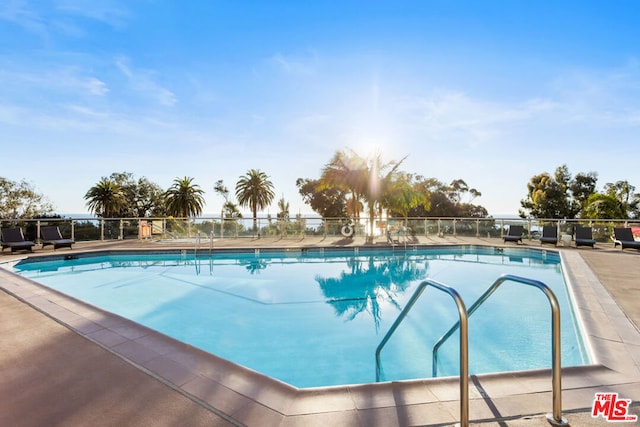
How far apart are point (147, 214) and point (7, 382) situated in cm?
4564

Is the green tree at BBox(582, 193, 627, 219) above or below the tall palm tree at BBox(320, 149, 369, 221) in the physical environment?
below

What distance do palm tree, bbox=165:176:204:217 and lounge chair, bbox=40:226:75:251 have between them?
910 inches

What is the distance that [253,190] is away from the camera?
3669 cm

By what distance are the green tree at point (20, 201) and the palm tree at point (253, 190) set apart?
19564 mm

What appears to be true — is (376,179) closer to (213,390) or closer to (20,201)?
(213,390)

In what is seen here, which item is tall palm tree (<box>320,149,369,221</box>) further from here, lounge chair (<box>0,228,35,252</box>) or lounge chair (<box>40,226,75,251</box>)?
lounge chair (<box>0,228,35,252</box>)

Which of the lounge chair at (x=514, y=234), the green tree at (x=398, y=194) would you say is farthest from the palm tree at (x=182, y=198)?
the lounge chair at (x=514, y=234)

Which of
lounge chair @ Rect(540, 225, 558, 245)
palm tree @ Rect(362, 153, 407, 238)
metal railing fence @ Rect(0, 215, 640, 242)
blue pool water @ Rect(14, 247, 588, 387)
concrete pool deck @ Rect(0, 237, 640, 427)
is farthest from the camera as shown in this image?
palm tree @ Rect(362, 153, 407, 238)

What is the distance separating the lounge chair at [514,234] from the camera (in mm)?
13798

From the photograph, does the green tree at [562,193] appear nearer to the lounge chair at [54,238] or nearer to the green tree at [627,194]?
the green tree at [627,194]

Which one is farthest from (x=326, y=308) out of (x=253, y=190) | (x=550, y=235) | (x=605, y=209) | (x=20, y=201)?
(x=20, y=201)

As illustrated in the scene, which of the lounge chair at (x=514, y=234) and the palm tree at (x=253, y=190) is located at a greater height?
the palm tree at (x=253, y=190)

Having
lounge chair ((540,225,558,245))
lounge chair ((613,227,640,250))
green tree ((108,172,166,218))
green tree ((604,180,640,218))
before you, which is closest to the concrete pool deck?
lounge chair ((613,227,640,250))

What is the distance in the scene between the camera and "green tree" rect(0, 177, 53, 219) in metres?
29.6
